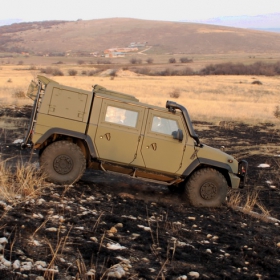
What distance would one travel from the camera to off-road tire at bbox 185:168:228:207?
8836mm

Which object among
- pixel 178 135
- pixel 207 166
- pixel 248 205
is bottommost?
pixel 248 205

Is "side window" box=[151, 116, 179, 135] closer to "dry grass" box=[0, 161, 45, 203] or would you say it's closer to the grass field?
"dry grass" box=[0, 161, 45, 203]

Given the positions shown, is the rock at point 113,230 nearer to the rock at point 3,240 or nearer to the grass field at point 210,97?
the rock at point 3,240

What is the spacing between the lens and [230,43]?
151 m

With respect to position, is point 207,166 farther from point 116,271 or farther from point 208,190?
point 116,271

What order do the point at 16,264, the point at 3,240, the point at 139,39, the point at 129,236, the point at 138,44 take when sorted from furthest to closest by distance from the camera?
the point at 139,39 < the point at 138,44 < the point at 129,236 < the point at 3,240 < the point at 16,264

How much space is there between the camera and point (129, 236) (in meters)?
6.16

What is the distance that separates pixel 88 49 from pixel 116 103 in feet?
460

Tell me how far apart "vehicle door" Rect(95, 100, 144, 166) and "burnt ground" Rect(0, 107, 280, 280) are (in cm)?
76

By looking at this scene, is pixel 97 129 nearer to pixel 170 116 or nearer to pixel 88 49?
pixel 170 116

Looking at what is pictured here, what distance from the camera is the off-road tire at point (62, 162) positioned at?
328 inches

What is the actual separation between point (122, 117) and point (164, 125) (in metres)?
0.83

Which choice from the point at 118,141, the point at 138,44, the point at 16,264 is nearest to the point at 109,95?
the point at 118,141

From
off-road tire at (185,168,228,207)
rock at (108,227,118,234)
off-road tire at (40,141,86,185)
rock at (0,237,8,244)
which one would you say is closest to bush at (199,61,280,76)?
off-road tire at (185,168,228,207)
